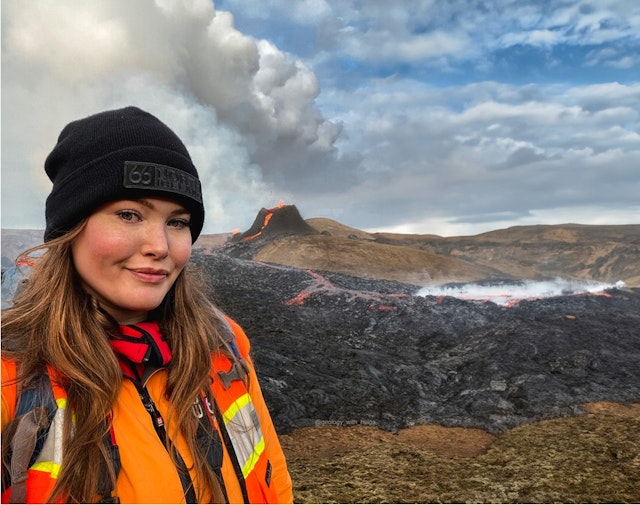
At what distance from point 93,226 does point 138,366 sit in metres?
0.52

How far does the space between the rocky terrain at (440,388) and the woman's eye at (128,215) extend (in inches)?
54.3

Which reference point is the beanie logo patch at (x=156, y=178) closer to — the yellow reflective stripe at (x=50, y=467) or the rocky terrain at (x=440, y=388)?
the yellow reflective stripe at (x=50, y=467)

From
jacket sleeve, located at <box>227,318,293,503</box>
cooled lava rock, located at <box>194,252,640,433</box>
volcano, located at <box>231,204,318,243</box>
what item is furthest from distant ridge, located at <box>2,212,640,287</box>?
jacket sleeve, located at <box>227,318,293,503</box>

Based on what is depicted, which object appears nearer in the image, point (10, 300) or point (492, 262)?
point (10, 300)

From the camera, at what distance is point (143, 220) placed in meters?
1.70

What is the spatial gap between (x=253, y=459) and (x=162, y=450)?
39 cm

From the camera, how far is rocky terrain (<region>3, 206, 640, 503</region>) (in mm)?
5250

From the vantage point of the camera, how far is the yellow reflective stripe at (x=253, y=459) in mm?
1758

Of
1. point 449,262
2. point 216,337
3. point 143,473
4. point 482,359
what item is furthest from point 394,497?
point 449,262

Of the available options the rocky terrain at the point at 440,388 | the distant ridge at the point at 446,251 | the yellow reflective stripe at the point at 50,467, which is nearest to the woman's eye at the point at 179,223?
the yellow reflective stripe at the point at 50,467

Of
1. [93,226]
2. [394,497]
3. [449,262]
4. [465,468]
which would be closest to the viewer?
[93,226]

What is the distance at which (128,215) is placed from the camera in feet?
5.60

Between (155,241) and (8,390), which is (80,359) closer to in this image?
(8,390)

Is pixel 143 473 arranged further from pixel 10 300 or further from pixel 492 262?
pixel 492 262
